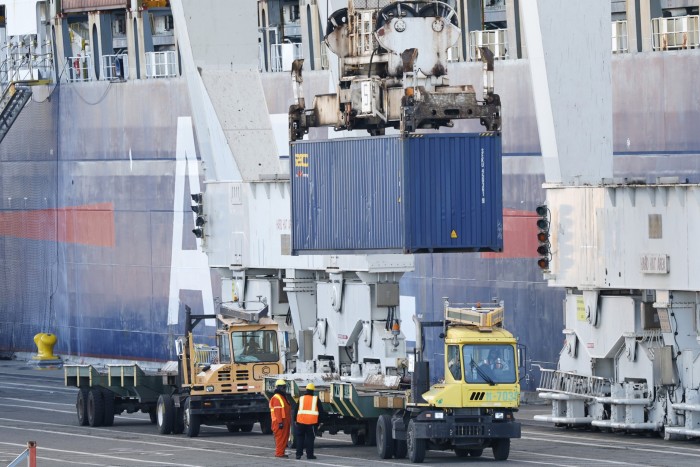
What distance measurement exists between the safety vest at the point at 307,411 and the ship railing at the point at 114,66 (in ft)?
110

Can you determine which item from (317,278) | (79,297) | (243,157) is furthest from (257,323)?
(79,297)

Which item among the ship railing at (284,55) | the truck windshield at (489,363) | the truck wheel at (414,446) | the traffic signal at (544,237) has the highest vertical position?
the ship railing at (284,55)

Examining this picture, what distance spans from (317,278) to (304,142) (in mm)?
4145

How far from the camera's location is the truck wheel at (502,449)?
102 feet

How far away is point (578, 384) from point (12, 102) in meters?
34.0

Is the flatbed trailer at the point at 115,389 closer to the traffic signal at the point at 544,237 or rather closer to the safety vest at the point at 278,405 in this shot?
the safety vest at the point at 278,405

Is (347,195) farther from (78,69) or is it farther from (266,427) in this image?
(78,69)

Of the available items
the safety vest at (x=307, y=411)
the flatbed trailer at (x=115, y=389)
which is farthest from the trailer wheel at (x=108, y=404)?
the safety vest at (x=307, y=411)

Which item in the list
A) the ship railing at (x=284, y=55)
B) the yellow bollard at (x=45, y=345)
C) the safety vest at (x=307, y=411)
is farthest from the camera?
the yellow bollard at (x=45, y=345)

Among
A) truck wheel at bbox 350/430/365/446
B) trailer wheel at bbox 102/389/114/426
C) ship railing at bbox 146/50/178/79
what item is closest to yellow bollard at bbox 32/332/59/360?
ship railing at bbox 146/50/178/79

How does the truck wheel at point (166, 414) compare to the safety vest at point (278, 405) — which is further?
the truck wheel at point (166, 414)

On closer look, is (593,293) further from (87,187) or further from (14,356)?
(14,356)

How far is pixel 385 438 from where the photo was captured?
31453mm

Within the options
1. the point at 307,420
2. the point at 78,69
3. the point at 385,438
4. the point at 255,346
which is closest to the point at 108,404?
the point at 255,346
